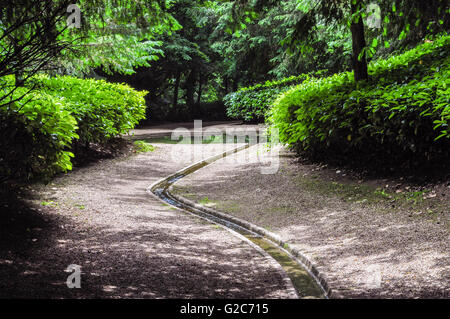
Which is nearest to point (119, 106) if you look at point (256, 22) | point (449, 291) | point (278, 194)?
point (278, 194)

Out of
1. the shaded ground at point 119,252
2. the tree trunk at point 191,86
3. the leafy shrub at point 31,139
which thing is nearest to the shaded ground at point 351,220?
the shaded ground at point 119,252

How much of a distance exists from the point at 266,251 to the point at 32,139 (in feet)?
12.8

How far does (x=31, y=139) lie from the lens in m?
6.39

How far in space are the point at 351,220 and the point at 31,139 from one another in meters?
5.09

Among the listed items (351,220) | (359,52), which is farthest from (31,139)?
(359,52)

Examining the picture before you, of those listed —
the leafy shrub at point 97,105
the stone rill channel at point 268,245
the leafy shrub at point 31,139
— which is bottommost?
the stone rill channel at point 268,245

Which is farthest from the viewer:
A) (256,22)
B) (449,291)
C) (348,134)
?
(256,22)

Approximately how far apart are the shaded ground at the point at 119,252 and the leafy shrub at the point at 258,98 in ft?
44.1

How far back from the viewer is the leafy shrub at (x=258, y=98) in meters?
21.3

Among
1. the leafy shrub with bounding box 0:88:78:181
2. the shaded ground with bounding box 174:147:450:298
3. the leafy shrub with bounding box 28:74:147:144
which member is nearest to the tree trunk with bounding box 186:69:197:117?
the leafy shrub with bounding box 28:74:147:144

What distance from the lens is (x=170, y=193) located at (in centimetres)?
970

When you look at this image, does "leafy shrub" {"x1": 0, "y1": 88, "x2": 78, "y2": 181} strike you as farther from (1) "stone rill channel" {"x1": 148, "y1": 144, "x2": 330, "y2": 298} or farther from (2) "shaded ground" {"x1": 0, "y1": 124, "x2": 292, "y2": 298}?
(1) "stone rill channel" {"x1": 148, "y1": 144, "x2": 330, "y2": 298}

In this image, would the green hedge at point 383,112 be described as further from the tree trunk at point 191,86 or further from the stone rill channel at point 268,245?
the tree trunk at point 191,86

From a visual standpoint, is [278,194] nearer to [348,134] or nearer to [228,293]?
[348,134]
